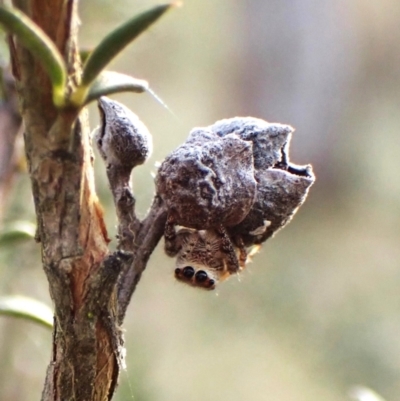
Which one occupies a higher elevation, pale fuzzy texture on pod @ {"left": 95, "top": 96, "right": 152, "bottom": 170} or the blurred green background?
the blurred green background

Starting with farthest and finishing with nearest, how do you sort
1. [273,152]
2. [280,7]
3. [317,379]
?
[280,7] → [317,379] → [273,152]

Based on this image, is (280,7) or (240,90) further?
(240,90)

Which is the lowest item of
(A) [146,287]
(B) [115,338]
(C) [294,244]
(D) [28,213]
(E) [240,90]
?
(B) [115,338]

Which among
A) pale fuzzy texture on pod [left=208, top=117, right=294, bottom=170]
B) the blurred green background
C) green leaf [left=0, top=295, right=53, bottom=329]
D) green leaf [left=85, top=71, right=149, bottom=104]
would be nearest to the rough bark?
green leaf [left=85, top=71, right=149, bottom=104]

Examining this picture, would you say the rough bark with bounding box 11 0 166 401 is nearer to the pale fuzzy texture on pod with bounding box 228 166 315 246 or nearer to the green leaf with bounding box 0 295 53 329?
the pale fuzzy texture on pod with bounding box 228 166 315 246

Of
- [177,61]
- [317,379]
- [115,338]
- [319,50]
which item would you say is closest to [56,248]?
[115,338]

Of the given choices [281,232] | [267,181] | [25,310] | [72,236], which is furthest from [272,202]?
[281,232]

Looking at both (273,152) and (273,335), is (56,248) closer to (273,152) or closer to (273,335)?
(273,152)
